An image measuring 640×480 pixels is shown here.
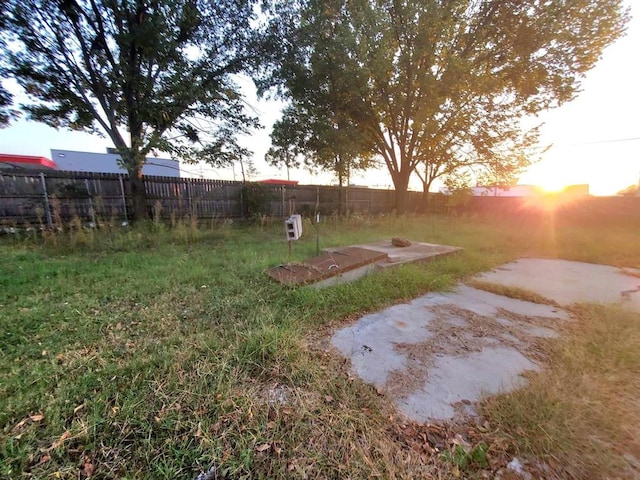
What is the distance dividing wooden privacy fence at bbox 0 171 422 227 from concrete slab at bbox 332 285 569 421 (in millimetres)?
3260

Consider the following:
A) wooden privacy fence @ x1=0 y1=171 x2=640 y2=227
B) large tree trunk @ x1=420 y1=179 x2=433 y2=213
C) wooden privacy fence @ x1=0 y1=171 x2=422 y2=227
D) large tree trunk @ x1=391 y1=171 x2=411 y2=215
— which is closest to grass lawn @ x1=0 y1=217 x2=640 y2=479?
wooden privacy fence @ x1=0 y1=171 x2=640 y2=227

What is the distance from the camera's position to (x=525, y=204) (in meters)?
10.9

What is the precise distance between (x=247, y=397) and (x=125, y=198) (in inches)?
257

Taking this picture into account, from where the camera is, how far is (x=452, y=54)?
23.5 feet

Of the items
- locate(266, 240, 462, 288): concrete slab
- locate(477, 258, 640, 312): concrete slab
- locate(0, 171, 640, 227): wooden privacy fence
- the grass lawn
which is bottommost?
locate(477, 258, 640, 312): concrete slab

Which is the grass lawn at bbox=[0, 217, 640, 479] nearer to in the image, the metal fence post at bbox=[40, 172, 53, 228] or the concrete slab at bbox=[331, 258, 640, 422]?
the concrete slab at bbox=[331, 258, 640, 422]

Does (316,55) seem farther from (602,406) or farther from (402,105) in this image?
(602,406)

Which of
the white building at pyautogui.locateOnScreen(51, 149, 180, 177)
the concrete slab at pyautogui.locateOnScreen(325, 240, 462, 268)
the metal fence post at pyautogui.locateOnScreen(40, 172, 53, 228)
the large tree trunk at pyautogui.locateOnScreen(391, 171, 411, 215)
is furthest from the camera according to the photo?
the white building at pyautogui.locateOnScreen(51, 149, 180, 177)

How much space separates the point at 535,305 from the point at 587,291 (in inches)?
40.1

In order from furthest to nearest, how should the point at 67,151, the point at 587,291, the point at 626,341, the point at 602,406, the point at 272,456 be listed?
1. the point at 67,151
2. the point at 587,291
3. the point at 626,341
4. the point at 602,406
5. the point at 272,456

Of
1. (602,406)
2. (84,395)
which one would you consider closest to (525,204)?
(602,406)

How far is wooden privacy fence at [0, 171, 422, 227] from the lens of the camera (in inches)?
193

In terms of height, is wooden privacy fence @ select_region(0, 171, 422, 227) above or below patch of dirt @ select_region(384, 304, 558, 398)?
above

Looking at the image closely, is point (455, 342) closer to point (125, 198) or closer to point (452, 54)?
point (125, 198)
